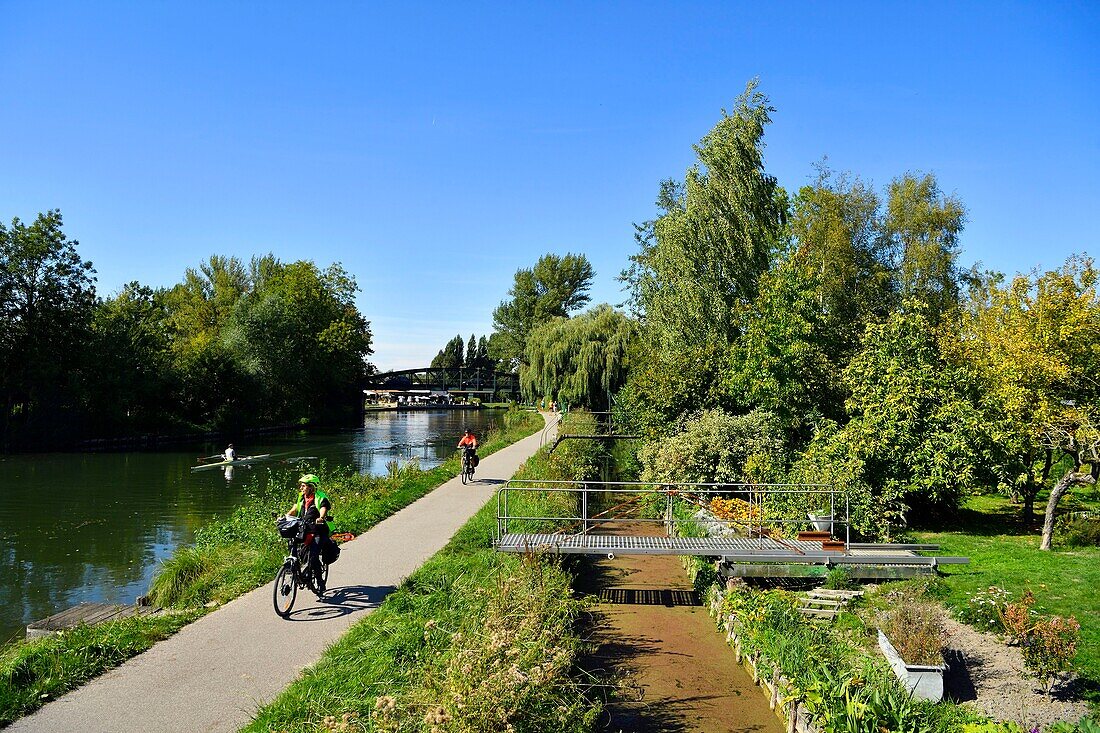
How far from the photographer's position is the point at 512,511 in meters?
15.7

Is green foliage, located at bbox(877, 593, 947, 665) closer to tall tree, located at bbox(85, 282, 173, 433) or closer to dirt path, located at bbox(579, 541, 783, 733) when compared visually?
dirt path, located at bbox(579, 541, 783, 733)

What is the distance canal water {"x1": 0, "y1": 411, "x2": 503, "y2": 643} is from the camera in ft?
45.1

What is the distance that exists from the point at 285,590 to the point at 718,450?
42.8ft

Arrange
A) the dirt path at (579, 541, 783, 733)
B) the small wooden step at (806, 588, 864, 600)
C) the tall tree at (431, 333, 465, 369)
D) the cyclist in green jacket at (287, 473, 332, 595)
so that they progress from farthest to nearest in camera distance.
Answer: the tall tree at (431, 333, 465, 369) → the small wooden step at (806, 588, 864, 600) → the cyclist in green jacket at (287, 473, 332, 595) → the dirt path at (579, 541, 783, 733)

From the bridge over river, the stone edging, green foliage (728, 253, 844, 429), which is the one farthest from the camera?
the bridge over river

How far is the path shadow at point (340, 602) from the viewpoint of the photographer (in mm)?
8998

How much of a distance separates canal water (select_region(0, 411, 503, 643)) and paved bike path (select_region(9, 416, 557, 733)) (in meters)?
4.77

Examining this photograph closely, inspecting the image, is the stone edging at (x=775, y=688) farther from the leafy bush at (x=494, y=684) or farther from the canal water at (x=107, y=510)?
the canal water at (x=107, y=510)

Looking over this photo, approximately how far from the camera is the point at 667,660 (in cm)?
962

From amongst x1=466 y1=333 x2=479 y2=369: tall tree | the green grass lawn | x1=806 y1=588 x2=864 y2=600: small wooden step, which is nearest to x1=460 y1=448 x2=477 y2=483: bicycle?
the green grass lawn

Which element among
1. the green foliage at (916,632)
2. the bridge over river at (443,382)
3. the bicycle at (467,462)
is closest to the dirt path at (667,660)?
the green foliage at (916,632)

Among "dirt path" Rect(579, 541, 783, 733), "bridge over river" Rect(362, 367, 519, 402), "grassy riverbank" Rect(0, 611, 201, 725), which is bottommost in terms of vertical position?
"dirt path" Rect(579, 541, 783, 733)

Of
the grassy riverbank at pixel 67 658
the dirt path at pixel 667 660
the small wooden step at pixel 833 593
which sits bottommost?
the dirt path at pixel 667 660

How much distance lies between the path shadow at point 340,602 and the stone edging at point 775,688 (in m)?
4.59
